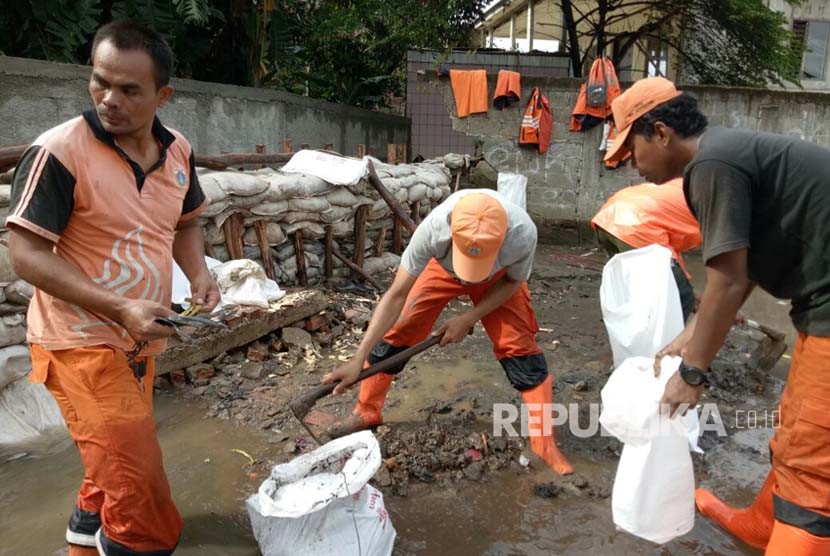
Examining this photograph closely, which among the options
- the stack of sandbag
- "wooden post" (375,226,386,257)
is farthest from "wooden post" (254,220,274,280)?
"wooden post" (375,226,386,257)

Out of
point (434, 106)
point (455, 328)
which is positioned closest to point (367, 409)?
point (455, 328)

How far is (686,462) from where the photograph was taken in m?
2.01

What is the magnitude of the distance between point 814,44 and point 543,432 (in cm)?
1615

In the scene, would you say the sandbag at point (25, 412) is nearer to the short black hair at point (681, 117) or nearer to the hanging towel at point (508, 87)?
the short black hair at point (681, 117)

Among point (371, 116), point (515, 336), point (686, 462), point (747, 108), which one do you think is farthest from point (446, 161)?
point (686, 462)

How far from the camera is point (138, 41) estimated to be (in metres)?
1.64

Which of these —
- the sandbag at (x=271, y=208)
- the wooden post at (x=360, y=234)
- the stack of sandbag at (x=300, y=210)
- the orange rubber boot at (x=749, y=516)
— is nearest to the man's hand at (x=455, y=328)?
the orange rubber boot at (x=749, y=516)

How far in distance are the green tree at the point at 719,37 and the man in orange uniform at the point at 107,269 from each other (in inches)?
415

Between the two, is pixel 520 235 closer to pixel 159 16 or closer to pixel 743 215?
pixel 743 215

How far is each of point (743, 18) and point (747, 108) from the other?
314cm

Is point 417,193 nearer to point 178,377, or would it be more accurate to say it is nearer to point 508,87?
point 508,87

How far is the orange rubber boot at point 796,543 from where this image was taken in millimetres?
1605

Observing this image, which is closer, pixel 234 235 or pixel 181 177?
pixel 181 177

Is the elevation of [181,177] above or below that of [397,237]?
above
